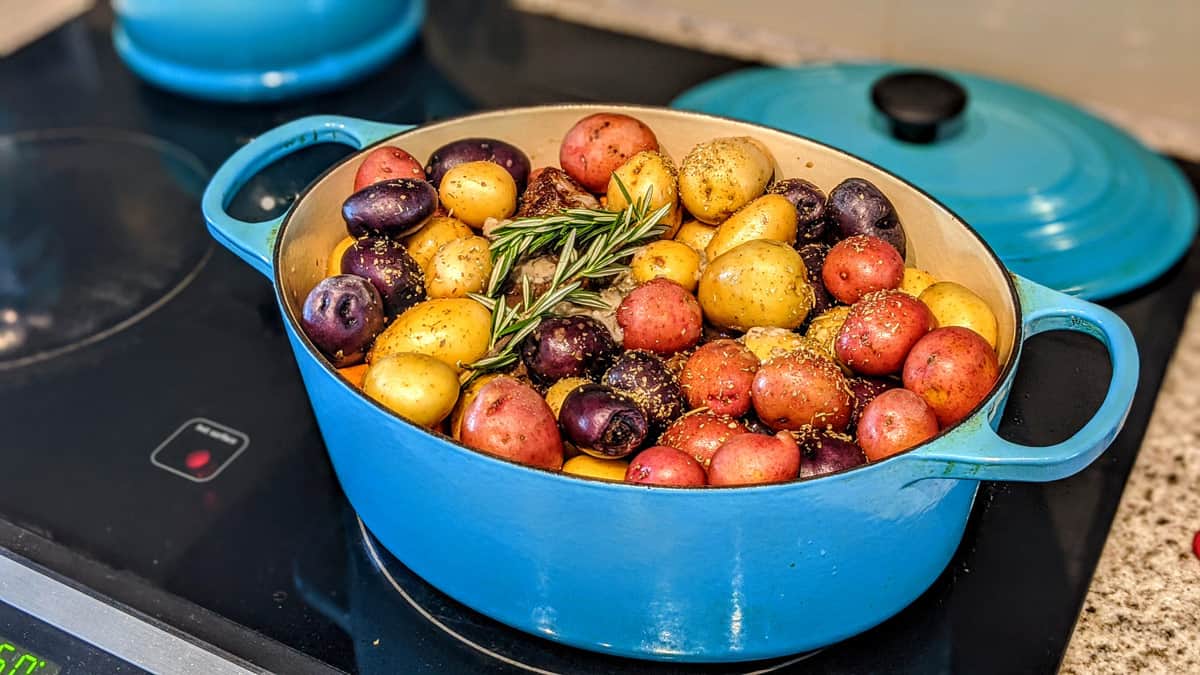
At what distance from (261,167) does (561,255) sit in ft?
1.02

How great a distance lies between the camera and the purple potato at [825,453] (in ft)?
2.59

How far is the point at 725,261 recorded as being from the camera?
3.01 feet

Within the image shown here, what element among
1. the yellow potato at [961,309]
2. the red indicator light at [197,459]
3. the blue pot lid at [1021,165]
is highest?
the yellow potato at [961,309]

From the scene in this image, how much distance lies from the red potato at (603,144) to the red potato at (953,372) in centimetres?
33

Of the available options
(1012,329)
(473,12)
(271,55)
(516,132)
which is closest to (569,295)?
(516,132)

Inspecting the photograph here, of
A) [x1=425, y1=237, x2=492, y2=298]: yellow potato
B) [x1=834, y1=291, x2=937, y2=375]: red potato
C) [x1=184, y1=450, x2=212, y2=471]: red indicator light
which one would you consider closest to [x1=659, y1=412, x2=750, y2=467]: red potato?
[x1=834, y1=291, x2=937, y2=375]: red potato

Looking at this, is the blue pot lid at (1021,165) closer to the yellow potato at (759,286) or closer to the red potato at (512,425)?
the yellow potato at (759,286)

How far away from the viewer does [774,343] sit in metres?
0.89

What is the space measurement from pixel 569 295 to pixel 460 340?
97 millimetres

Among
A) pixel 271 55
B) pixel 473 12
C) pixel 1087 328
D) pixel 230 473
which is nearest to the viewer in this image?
pixel 1087 328

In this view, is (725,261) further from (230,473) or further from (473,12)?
(473,12)

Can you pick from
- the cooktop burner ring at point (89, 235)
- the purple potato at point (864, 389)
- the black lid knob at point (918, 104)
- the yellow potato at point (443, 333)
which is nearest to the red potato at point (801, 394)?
the purple potato at point (864, 389)

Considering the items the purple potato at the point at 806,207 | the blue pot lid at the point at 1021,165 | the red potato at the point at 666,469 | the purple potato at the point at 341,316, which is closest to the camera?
the red potato at the point at 666,469

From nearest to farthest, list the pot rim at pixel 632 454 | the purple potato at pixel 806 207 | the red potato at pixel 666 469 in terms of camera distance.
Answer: the pot rim at pixel 632 454 < the red potato at pixel 666 469 < the purple potato at pixel 806 207
